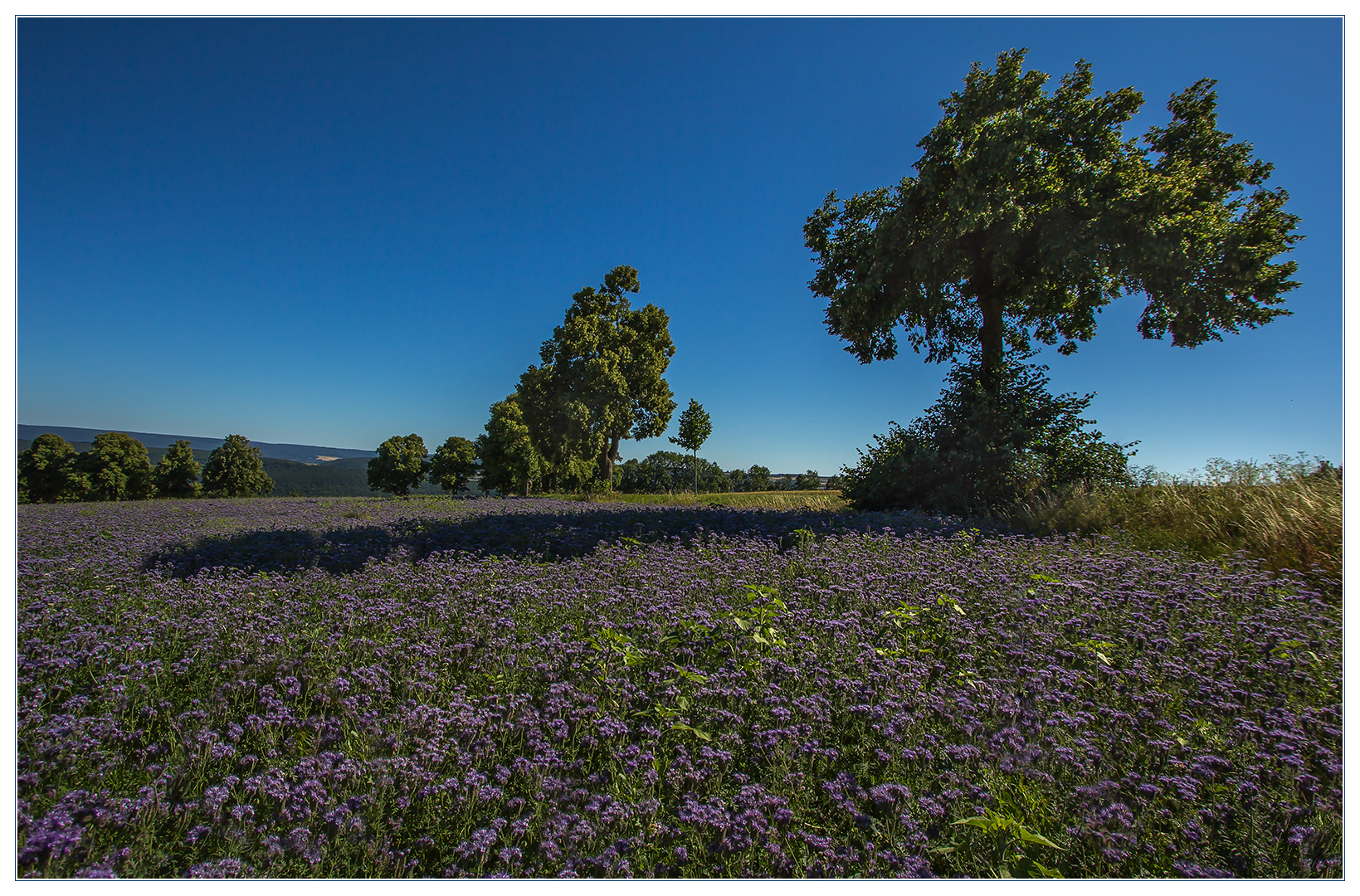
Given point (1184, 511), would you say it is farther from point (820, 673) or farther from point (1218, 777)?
point (820, 673)

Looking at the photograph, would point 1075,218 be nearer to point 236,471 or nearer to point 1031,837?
point 1031,837

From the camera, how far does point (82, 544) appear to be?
5652 mm

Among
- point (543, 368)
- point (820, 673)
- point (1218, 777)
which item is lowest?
point (1218, 777)

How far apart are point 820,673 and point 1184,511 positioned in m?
7.58

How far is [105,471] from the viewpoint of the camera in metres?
9.59

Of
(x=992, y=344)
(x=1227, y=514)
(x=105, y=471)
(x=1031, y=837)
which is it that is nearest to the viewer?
(x=1031, y=837)

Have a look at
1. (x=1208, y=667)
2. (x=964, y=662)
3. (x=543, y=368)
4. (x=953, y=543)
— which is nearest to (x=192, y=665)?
(x=964, y=662)

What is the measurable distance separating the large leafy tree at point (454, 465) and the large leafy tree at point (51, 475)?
26.1m

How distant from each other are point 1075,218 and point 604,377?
1854 cm

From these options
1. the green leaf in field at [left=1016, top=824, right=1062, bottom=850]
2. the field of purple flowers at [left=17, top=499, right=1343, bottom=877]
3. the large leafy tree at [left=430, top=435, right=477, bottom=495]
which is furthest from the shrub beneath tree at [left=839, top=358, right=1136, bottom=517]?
the large leafy tree at [left=430, top=435, right=477, bottom=495]

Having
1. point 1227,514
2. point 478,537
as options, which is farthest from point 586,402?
point 1227,514

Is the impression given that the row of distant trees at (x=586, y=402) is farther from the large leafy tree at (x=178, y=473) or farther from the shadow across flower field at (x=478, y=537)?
the shadow across flower field at (x=478, y=537)

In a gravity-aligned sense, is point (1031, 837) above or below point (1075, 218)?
below

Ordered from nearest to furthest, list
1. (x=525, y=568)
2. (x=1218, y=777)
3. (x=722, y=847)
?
(x=722, y=847) → (x=1218, y=777) → (x=525, y=568)
